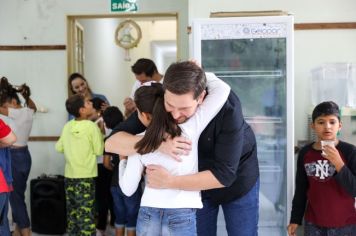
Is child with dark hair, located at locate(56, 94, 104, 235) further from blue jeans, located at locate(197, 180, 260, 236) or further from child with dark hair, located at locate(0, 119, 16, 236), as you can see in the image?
blue jeans, located at locate(197, 180, 260, 236)

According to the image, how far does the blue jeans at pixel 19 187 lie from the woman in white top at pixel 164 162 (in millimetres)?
2257

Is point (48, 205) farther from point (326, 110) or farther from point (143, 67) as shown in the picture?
point (326, 110)

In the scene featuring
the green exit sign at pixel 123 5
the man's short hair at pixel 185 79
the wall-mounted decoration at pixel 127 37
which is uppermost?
the green exit sign at pixel 123 5

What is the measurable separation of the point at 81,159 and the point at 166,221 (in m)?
1.92

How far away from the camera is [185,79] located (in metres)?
1.48

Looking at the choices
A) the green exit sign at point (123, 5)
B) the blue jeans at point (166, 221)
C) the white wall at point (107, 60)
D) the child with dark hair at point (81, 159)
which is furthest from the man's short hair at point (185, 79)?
the white wall at point (107, 60)

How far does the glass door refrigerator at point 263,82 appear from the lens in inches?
116

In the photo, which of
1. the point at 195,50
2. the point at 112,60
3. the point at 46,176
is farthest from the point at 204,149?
the point at 112,60

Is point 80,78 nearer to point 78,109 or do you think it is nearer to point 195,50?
point 78,109

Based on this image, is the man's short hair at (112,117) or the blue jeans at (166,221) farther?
the man's short hair at (112,117)

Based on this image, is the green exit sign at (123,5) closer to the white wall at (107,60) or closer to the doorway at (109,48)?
the doorway at (109,48)

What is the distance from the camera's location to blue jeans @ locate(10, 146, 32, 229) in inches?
142

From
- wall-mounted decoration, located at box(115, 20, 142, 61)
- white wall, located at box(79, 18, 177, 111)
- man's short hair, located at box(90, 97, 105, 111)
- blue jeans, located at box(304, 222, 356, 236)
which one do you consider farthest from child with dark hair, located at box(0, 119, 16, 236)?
wall-mounted decoration, located at box(115, 20, 142, 61)

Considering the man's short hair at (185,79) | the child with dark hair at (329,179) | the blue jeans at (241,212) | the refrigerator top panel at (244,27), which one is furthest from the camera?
the refrigerator top panel at (244,27)
